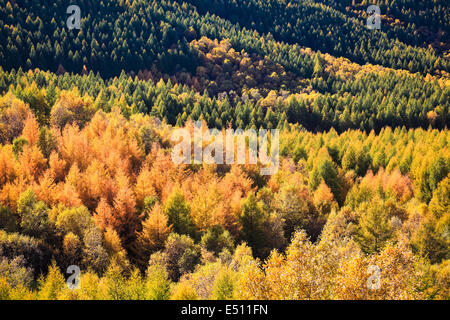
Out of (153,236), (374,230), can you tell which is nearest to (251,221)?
(153,236)

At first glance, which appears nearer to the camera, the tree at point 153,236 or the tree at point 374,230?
the tree at point 153,236

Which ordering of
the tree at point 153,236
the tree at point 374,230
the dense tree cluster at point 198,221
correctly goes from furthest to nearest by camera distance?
the tree at point 374,230 → the tree at point 153,236 → the dense tree cluster at point 198,221

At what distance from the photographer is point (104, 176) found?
250 ft

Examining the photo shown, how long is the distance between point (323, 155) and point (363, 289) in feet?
260

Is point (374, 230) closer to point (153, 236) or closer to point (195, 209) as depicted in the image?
point (195, 209)

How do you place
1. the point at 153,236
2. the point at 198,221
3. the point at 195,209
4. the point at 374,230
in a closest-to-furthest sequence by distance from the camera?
1. the point at 153,236
2. the point at 198,221
3. the point at 374,230
4. the point at 195,209

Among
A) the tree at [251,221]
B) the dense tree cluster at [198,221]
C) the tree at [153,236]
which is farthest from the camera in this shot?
the tree at [251,221]

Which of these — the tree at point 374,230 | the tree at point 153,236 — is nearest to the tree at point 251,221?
the tree at point 153,236

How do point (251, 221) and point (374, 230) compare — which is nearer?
point (374, 230)

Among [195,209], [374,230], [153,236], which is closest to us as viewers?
[153,236]

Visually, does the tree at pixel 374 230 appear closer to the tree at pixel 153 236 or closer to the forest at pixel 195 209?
the forest at pixel 195 209

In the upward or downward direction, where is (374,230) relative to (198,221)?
downward
